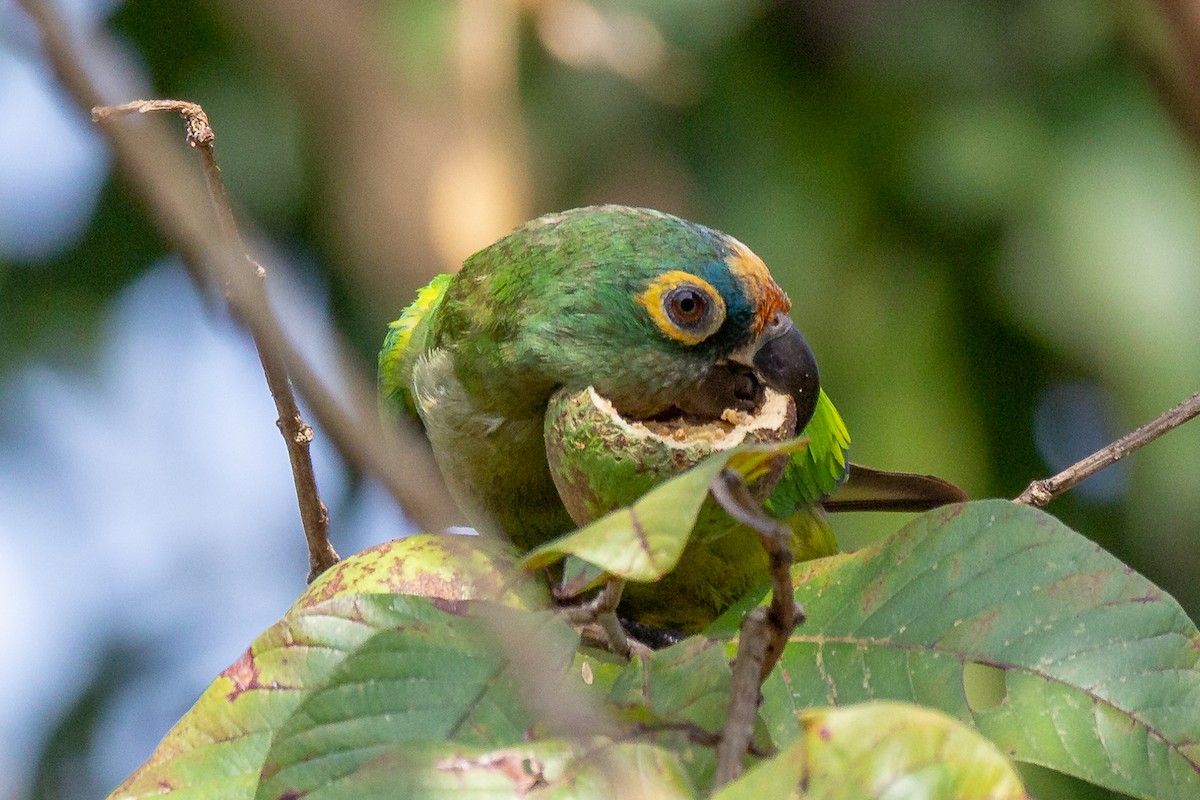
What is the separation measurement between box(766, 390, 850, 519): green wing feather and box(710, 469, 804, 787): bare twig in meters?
1.38

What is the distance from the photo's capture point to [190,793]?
54.2 inches

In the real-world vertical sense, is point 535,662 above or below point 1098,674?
above

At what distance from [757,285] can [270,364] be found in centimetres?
89

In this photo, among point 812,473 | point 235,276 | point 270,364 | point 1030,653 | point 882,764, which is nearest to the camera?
point 882,764

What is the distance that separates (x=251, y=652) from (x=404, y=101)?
401cm

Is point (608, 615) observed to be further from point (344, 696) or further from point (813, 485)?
point (813, 485)

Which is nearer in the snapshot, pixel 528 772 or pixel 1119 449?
pixel 528 772

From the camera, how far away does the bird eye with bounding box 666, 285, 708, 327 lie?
2.16m

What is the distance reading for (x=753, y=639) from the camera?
3.61 feet

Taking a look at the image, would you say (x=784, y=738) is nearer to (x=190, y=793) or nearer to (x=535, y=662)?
(x=535, y=662)

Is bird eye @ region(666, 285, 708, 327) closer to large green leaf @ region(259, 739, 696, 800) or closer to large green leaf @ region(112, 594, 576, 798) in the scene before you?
large green leaf @ region(112, 594, 576, 798)

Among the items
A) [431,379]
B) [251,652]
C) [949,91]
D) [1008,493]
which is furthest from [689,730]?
[949,91]

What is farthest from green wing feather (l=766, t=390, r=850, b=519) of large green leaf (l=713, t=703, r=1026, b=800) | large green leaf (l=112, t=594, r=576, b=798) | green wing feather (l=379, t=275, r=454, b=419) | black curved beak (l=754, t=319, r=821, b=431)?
large green leaf (l=713, t=703, r=1026, b=800)

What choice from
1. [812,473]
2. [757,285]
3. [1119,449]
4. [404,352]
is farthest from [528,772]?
[404,352]
